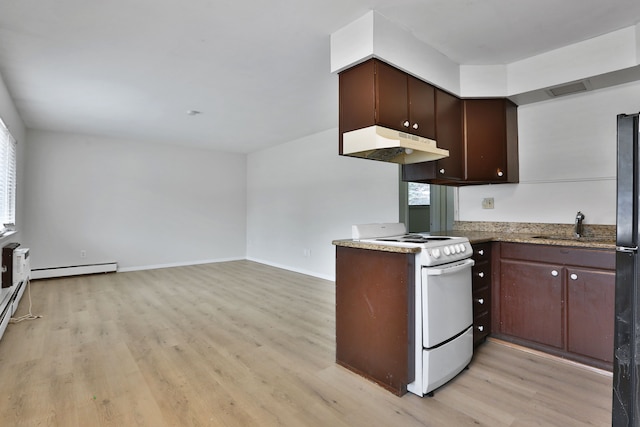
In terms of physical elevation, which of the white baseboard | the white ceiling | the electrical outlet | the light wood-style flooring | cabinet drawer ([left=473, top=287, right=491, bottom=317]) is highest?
the white ceiling

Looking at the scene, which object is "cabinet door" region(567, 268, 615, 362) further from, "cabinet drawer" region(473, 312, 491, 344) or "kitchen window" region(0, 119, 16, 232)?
"kitchen window" region(0, 119, 16, 232)

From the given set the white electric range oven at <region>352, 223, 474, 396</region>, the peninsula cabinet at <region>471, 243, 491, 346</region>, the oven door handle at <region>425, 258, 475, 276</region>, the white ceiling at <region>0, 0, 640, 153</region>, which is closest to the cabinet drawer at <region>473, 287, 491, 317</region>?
the peninsula cabinet at <region>471, 243, 491, 346</region>

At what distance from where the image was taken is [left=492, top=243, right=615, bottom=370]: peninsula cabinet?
2.22 metres

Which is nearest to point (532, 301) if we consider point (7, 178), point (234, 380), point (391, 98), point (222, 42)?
point (391, 98)

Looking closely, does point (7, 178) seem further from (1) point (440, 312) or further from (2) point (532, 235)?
(2) point (532, 235)

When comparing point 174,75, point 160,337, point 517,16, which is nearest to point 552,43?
point 517,16

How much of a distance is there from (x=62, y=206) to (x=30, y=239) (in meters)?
0.65

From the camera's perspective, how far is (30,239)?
5141 millimetres

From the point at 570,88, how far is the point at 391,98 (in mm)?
1645

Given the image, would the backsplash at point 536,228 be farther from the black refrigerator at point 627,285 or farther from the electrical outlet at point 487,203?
the black refrigerator at point 627,285

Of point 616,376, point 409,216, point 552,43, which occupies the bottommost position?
point 616,376

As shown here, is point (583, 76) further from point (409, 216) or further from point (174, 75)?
point (174, 75)

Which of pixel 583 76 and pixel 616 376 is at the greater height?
pixel 583 76

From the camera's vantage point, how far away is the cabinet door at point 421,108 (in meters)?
2.50
